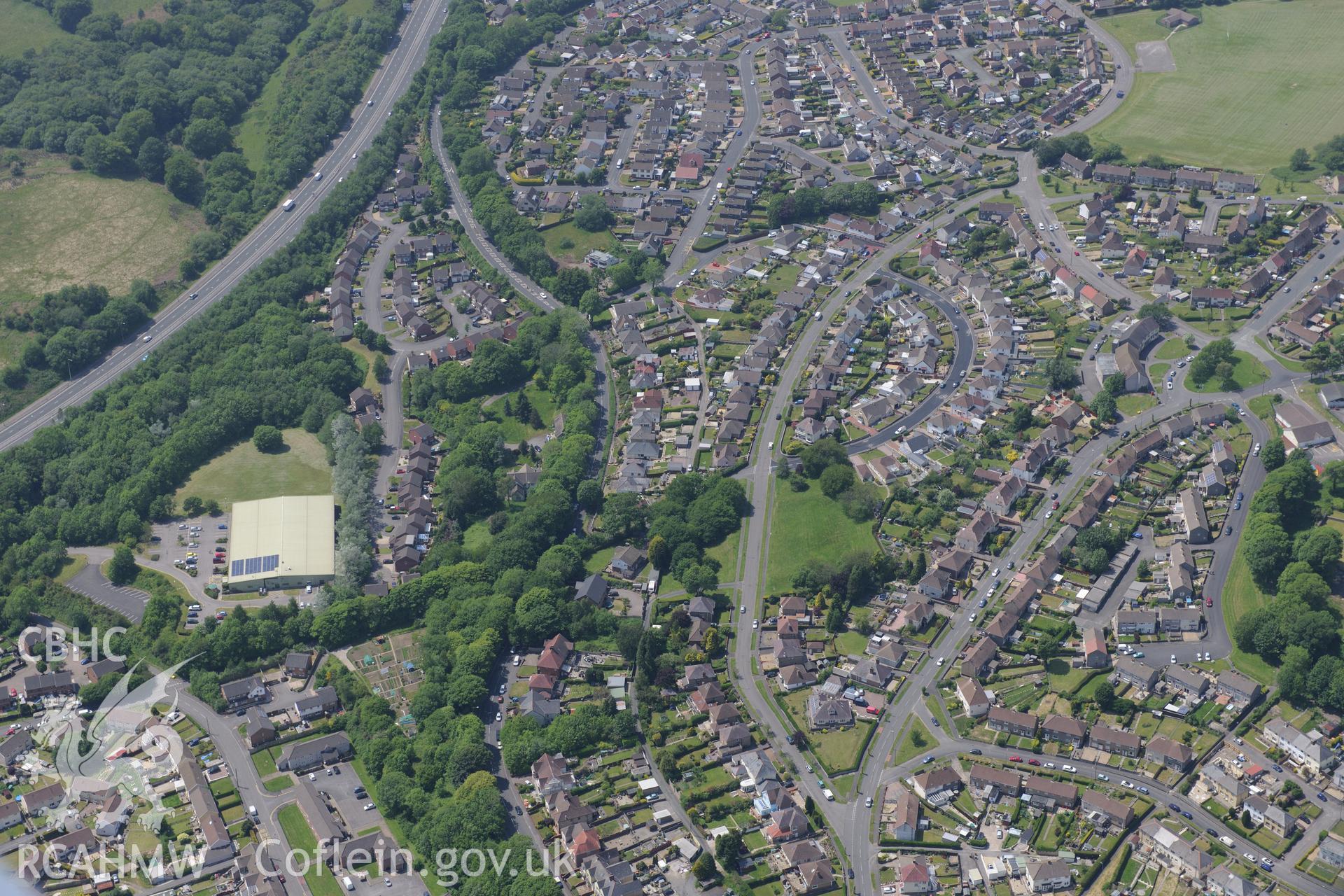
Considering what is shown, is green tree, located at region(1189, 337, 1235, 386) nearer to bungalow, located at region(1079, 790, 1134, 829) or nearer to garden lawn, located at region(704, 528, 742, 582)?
garden lawn, located at region(704, 528, 742, 582)

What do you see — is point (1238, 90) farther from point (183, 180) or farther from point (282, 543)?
point (183, 180)

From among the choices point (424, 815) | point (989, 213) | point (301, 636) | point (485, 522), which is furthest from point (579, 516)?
point (989, 213)

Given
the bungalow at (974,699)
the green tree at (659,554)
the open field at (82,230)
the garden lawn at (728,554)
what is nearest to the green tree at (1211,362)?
the bungalow at (974,699)

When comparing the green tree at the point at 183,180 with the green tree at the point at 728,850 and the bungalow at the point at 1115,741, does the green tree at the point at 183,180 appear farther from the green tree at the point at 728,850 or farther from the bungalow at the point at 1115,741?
the bungalow at the point at 1115,741

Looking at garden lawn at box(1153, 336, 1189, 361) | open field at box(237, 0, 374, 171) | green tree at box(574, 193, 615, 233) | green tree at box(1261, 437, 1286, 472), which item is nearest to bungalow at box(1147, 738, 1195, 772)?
green tree at box(1261, 437, 1286, 472)

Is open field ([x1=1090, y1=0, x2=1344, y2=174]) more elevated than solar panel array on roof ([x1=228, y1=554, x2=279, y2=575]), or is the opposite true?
open field ([x1=1090, y1=0, x2=1344, y2=174])

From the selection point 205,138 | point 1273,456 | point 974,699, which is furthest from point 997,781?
point 205,138
